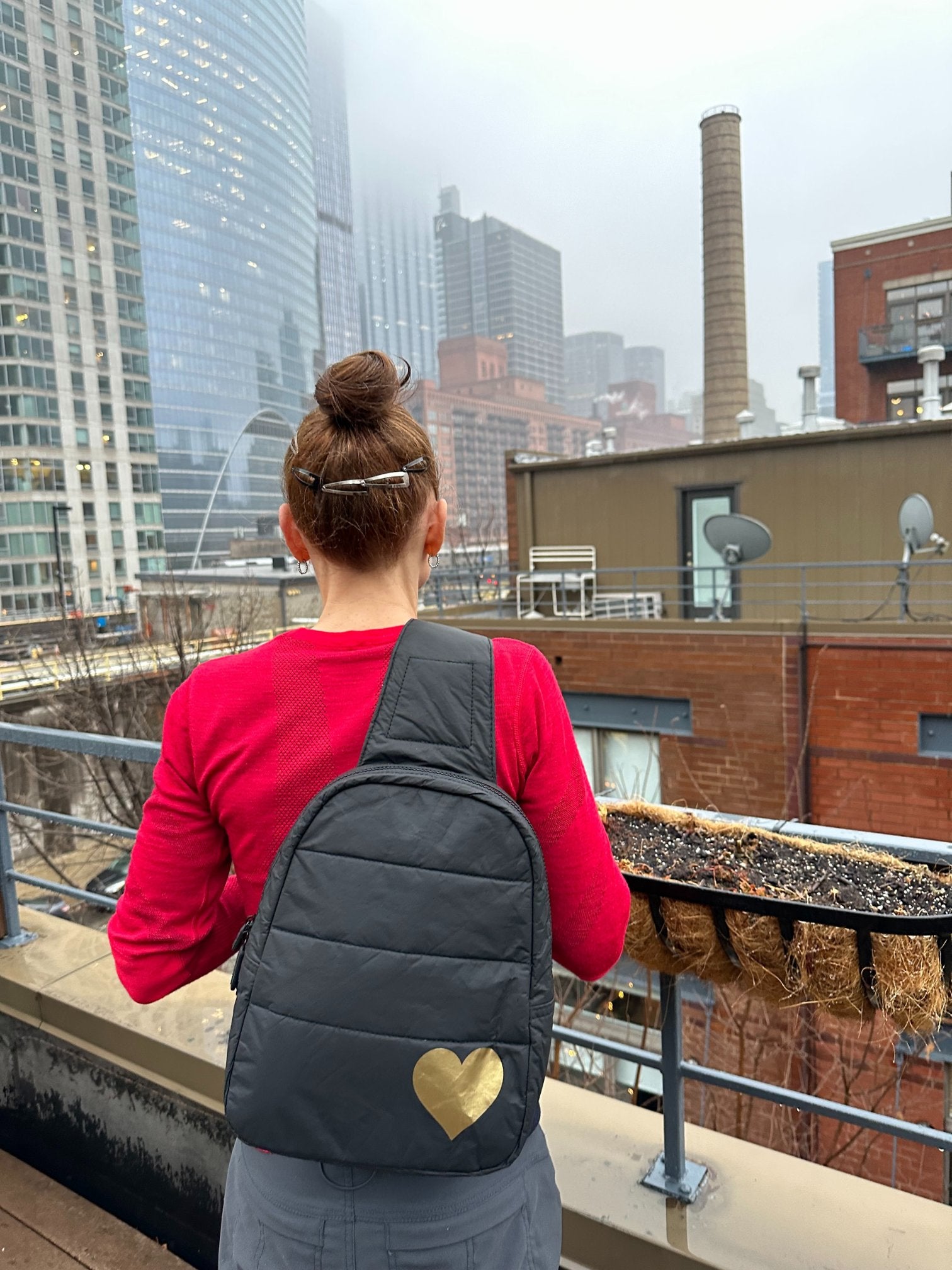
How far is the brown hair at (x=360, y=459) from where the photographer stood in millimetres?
1091

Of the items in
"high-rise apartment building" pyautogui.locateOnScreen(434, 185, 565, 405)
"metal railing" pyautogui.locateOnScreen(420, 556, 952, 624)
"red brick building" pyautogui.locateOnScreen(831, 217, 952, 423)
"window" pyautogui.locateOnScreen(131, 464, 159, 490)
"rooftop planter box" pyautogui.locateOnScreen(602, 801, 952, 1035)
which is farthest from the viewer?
"high-rise apartment building" pyautogui.locateOnScreen(434, 185, 565, 405)

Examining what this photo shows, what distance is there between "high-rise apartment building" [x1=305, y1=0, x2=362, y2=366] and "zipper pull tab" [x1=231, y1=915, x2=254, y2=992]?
6825 cm

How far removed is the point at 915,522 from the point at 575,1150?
10.3 metres

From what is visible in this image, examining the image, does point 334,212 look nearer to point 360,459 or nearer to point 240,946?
point 360,459

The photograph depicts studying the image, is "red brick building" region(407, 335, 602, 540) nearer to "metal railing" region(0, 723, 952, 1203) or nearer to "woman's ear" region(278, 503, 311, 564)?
"metal railing" region(0, 723, 952, 1203)

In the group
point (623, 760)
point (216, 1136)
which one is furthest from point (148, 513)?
point (216, 1136)

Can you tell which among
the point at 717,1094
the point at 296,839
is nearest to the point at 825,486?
the point at 717,1094

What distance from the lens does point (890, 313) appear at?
103 ft

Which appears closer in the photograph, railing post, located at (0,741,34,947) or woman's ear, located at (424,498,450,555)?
woman's ear, located at (424,498,450,555)

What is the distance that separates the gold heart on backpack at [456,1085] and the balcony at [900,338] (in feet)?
112

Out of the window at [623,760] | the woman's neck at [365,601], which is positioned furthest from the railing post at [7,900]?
the window at [623,760]

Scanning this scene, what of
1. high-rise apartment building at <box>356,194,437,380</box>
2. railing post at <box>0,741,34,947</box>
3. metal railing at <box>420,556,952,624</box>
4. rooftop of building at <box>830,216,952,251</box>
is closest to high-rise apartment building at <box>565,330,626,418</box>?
high-rise apartment building at <box>356,194,437,380</box>

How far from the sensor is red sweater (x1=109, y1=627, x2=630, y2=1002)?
3.48ft

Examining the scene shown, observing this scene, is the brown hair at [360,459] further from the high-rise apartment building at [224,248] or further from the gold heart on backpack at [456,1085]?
the high-rise apartment building at [224,248]
